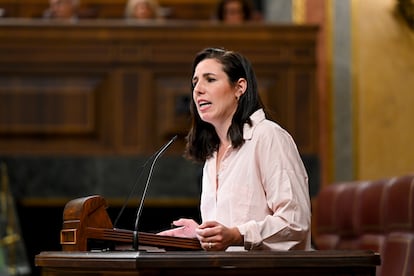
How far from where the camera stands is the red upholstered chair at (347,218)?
15.4 ft

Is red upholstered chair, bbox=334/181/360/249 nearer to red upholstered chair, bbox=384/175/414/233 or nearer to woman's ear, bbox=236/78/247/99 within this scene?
red upholstered chair, bbox=384/175/414/233

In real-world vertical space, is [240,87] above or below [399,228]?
above

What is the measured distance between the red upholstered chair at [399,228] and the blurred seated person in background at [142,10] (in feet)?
11.4

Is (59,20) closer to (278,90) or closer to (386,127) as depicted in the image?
(278,90)

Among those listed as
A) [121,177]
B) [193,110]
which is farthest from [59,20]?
[193,110]

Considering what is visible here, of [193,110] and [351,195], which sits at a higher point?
[193,110]

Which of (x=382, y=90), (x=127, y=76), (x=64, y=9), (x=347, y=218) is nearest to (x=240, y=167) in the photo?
(x=347, y=218)

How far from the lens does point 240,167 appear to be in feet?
9.78

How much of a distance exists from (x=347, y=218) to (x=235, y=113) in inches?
73.1

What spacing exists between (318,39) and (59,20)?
1851mm

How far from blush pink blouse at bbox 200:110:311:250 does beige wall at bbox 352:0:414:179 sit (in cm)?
394

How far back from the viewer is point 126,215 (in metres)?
6.81

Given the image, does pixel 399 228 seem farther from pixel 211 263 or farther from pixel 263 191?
pixel 211 263

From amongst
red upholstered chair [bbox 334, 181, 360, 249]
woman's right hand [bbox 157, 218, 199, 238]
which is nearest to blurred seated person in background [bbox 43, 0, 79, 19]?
red upholstered chair [bbox 334, 181, 360, 249]
